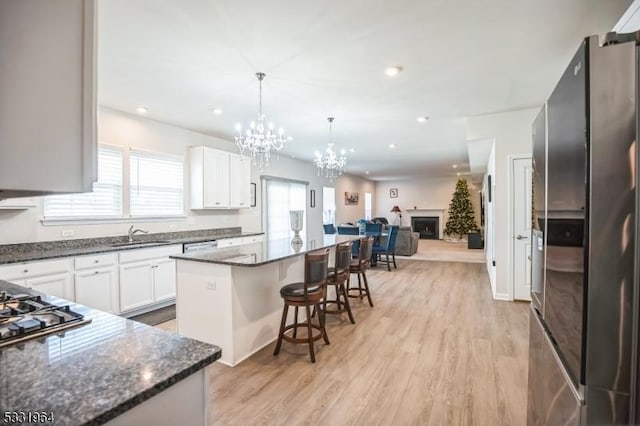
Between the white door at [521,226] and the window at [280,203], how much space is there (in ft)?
13.3

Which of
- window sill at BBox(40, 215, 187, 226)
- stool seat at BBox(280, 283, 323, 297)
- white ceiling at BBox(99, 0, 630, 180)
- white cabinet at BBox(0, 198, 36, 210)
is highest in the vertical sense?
white ceiling at BBox(99, 0, 630, 180)

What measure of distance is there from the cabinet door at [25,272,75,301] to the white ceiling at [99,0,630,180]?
82.8 inches

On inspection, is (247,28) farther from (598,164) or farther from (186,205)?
(186,205)

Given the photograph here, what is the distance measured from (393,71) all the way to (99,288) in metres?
4.00

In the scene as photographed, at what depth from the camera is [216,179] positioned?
5516 mm

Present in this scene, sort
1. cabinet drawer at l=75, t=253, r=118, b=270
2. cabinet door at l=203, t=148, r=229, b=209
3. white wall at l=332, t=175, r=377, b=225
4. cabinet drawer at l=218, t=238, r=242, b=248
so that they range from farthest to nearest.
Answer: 1. white wall at l=332, t=175, r=377, b=225
2. cabinet door at l=203, t=148, r=229, b=209
3. cabinet drawer at l=218, t=238, r=242, b=248
4. cabinet drawer at l=75, t=253, r=118, b=270

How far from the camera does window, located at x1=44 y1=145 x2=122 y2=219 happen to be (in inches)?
151

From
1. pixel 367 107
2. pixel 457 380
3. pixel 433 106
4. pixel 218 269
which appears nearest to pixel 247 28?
pixel 218 269

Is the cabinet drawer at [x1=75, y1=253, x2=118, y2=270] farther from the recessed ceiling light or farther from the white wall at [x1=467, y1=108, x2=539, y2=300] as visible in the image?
the white wall at [x1=467, y1=108, x2=539, y2=300]

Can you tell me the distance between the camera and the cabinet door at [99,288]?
3.49 m

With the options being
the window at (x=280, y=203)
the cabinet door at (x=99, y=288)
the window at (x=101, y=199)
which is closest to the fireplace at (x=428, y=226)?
the window at (x=280, y=203)

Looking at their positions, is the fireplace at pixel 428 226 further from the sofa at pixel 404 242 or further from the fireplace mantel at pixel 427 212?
the sofa at pixel 404 242

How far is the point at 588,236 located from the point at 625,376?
16.2 inches

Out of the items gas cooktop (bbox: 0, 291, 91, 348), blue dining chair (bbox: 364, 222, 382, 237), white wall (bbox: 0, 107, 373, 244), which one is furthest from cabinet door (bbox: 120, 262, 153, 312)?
blue dining chair (bbox: 364, 222, 382, 237)
